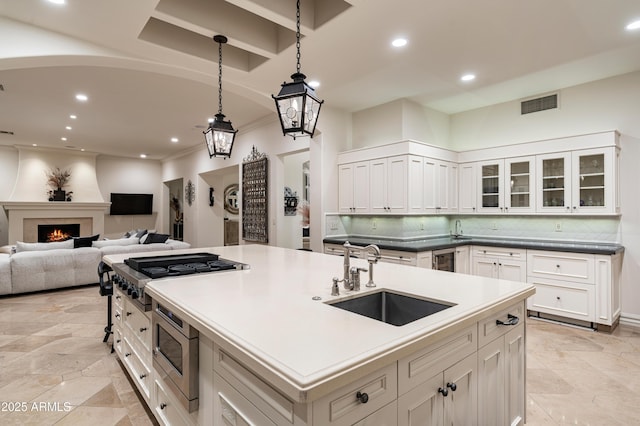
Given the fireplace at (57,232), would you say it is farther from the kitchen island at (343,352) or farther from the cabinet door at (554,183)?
the cabinet door at (554,183)

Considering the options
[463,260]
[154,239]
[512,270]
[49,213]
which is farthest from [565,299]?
[49,213]

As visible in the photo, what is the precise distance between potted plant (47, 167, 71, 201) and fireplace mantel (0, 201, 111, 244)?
0.24m

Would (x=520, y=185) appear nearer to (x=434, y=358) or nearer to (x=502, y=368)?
(x=502, y=368)

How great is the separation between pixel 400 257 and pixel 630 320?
274cm

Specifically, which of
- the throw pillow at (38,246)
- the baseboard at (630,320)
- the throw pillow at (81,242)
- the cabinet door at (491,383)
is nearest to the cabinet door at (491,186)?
the baseboard at (630,320)

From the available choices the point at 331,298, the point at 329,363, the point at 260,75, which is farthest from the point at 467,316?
the point at 260,75

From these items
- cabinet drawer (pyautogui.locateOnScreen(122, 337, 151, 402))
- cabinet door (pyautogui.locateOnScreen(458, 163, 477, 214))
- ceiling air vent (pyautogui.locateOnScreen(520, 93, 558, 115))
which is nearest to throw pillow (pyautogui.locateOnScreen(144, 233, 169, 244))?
cabinet drawer (pyautogui.locateOnScreen(122, 337, 151, 402))

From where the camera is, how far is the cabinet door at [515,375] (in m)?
1.72

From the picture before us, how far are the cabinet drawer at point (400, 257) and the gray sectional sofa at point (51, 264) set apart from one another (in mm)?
4025

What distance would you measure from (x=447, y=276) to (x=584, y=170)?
327 cm

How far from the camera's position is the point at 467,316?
1.34 meters

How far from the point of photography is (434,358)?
1.26 m

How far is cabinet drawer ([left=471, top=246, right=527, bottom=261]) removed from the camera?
4238 millimetres

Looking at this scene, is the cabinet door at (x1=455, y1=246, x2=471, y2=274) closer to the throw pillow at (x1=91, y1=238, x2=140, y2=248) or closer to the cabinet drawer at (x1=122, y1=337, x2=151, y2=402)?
the cabinet drawer at (x1=122, y1=337, x2=151, y2=402)
